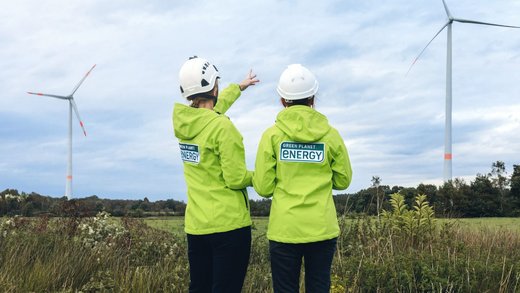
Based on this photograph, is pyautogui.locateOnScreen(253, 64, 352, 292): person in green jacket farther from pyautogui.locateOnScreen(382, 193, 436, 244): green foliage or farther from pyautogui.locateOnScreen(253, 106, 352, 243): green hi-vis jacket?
pyautogui.locateOnScreen(382, 193, 436, 244): green foliage

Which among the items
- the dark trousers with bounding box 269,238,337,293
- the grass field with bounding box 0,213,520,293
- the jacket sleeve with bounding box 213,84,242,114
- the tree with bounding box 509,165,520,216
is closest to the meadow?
the grass field with bounding box 0,213,520,293

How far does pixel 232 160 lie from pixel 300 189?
0.62 m

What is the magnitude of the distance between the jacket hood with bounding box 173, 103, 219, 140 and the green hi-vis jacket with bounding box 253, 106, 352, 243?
501 mm

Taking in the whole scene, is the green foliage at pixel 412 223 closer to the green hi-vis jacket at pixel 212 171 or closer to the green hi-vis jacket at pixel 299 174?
the green hi-vis jacket at pixel 299 174

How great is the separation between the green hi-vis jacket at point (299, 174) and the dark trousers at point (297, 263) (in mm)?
109

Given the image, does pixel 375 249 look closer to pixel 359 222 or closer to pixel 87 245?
pixel 359 222

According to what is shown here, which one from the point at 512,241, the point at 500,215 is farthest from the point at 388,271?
the point at 500,215

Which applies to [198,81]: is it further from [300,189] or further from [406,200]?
[406,200]

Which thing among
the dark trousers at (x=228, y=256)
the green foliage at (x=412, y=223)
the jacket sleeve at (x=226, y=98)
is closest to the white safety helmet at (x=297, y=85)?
the jacket sleeve at (x=226, y=98)

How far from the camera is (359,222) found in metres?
10.2

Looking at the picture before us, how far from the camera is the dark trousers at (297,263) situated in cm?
492

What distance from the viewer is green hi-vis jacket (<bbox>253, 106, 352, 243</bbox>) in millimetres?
4848

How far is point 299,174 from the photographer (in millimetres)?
4930

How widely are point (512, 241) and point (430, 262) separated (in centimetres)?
347
